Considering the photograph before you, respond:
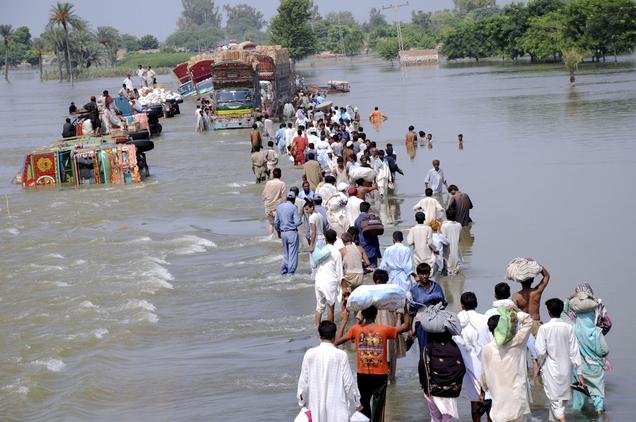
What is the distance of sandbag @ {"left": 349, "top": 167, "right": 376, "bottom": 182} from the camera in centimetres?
1930

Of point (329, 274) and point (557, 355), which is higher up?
point (329, 274)

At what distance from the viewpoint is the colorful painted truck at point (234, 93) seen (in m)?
45.5

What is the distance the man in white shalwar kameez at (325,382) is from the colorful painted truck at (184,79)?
63.5 metres

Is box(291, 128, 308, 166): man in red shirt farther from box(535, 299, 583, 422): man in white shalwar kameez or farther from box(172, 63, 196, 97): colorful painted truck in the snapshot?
box(172, 63, 196, 97): colorful painted truck

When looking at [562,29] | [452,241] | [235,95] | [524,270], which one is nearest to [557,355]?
[524,270]

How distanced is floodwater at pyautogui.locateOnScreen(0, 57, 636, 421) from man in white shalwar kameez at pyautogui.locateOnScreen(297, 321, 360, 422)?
1892 millimetres

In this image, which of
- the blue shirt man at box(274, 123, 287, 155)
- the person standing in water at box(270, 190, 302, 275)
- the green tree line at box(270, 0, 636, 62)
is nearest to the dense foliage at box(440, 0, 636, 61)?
the green tree line at box(270, 0, 636, 62)

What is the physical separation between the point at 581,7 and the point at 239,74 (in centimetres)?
5850

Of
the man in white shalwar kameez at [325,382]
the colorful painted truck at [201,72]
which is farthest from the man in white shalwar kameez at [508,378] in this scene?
the colorful painted truck at [201,72]

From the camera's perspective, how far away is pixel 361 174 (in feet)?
63.7

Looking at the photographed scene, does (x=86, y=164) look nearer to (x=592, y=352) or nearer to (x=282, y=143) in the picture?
(x=282, y=143)

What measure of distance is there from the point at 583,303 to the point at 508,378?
4.28ft

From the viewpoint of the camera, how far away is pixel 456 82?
85500 mm

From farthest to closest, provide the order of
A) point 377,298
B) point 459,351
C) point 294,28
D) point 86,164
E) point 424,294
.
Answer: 1. point 294,28
2. point 86,164
3. point 424,294
4. point 377,298
5. point 459,351
